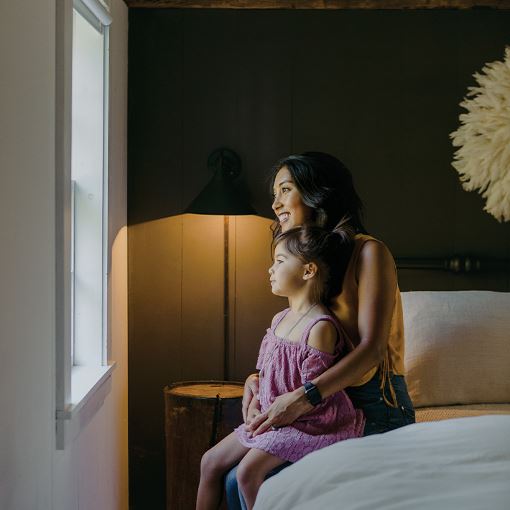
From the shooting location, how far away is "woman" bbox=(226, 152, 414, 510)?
2.38 meters

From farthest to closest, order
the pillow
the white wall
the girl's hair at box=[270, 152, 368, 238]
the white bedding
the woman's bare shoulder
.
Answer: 1. the pillow
2. the girl's hair at box=[270, 152, 368, 238]
3. the woman's bare shoulder
4. the white wall
5. the white bedding

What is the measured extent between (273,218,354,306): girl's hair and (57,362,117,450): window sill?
2.51 feet

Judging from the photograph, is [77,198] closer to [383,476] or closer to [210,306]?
[210,306]

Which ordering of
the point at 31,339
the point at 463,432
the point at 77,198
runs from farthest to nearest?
the point at 77,198 → the point at 31,339 → the point at 463,432

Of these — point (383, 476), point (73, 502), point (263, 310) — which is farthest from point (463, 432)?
point (263, 310)

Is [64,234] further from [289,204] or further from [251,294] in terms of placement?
[251,294]

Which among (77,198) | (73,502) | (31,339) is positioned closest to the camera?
(31,339)

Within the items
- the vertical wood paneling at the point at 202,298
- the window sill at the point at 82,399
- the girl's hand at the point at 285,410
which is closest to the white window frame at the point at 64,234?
the window sill at the point at 82,399

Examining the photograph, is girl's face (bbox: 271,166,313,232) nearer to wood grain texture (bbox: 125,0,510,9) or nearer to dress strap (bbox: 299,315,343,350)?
dress strap (bbox: 299,315,343,350)

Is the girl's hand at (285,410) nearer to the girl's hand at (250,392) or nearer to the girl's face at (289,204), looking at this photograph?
the girl's hand at (250,392)

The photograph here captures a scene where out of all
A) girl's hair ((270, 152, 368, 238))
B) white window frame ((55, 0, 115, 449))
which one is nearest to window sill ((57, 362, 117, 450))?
white window frame ((55, 0, 115, 449))

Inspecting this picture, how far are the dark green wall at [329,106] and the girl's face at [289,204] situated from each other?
116 centimetres

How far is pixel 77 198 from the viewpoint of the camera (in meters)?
3.11

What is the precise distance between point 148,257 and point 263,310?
1.86 ft
